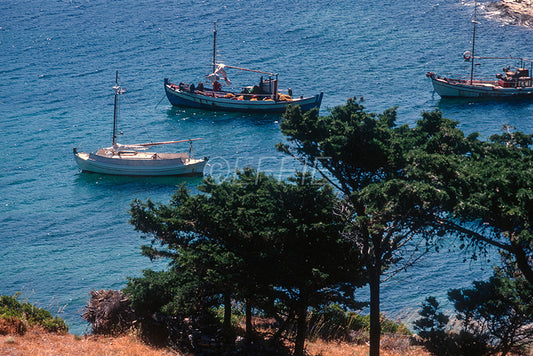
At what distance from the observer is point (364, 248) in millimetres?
22750

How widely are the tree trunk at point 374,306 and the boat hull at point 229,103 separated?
46935 millimetres

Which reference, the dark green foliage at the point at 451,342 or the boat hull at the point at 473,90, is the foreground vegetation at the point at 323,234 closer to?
the dark green foliage at the point at 451,342

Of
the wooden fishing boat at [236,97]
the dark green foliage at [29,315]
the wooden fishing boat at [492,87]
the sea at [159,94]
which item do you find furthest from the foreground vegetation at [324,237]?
the wooden fishing boat at [492,87]

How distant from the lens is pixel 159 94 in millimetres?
78875

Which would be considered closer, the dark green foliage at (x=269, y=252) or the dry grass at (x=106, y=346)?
the dry grass at (x=106, y=346)

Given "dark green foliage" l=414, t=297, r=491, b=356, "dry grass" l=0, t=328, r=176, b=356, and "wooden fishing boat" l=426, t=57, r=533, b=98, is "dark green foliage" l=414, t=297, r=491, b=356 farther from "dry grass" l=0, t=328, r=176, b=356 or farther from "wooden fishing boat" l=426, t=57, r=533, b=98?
"wooden fishing boat" l=426, t=57, r=533, b=98

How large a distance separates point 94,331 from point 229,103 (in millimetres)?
48563

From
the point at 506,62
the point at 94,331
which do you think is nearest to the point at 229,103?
the point at 506,62

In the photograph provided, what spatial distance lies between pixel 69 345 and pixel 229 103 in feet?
167

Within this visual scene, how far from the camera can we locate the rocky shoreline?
90438 mm

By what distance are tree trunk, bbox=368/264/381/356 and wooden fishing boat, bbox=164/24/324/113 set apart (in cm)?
4704

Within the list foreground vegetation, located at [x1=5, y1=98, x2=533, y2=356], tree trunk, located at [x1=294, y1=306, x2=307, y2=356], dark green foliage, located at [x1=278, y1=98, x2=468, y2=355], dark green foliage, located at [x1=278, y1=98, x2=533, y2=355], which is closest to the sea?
foreground vegetation, located at [x1=5, y1=98, x2=533, y2=356]

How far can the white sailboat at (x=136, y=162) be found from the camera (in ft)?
189

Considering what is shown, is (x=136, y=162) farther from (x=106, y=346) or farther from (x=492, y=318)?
(x=492, y=318)
